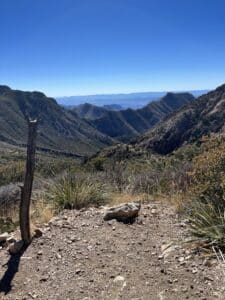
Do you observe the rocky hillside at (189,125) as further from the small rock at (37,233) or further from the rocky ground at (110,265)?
the small rock at (37,233)

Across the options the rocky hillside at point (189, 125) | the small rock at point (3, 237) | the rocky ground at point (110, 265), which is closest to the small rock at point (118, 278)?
the rocky ground at point (110, 265)

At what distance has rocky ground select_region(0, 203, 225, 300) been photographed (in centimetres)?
511

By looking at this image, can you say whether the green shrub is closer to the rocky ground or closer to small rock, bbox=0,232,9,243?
the rocky ground

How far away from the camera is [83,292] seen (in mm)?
5355

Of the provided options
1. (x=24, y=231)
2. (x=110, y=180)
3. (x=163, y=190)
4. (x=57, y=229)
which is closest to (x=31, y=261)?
(x=24, y=231)

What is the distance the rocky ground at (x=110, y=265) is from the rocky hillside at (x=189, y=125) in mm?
87877

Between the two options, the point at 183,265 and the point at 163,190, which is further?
the point at 163,190

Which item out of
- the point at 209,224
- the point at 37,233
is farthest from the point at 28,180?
the point at 209,224

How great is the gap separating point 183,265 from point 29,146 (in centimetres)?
284

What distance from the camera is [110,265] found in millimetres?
5891

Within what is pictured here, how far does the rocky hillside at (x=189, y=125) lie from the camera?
Result: 10000cm

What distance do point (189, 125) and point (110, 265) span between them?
105348mm

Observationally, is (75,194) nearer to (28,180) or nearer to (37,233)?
(37,233)

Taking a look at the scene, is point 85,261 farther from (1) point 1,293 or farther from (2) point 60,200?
(2) point 60,200
